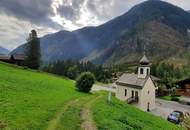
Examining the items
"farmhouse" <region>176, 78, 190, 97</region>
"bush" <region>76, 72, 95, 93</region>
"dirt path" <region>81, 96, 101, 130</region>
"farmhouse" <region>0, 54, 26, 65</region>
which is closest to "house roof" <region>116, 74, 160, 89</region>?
"bush" <region>76, 72, 95, 93</region>

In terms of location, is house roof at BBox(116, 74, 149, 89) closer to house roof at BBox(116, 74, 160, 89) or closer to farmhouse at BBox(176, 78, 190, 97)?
house roof at BBox(116, 74, 160, 89)

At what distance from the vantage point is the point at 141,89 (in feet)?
195

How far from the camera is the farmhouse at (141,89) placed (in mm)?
60156

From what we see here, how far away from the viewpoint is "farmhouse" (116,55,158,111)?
6016cm

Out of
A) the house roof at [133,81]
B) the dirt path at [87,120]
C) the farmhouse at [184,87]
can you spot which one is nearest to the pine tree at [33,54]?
the house roof at [133,81]

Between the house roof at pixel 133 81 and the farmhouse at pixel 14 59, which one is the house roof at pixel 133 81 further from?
the farmhouse at pixel 14 59

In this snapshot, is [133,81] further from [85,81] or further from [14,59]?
[14,59]

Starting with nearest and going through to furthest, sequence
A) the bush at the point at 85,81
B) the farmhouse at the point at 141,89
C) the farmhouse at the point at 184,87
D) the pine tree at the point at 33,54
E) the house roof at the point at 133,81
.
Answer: the bush at the point at 85,81 → the farmhouse at the point at 141,89 → the house roof at the point at 133,81 → the farmhouse at the point at 184,87 → the pine tree at the point at 33,54

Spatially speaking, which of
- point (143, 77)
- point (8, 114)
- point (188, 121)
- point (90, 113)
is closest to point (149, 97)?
point (143, 77)

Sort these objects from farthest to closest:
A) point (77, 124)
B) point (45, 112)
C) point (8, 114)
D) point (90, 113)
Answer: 1. point (90, 113)
2. point (45, 112)
3. point (77, 124)
4. point (8, 114)

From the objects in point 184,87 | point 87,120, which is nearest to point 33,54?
point 184,87

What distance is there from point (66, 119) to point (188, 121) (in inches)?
734

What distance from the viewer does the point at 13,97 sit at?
27.5 m

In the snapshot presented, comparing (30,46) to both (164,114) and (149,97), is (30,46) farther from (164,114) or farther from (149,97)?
(164,114)
